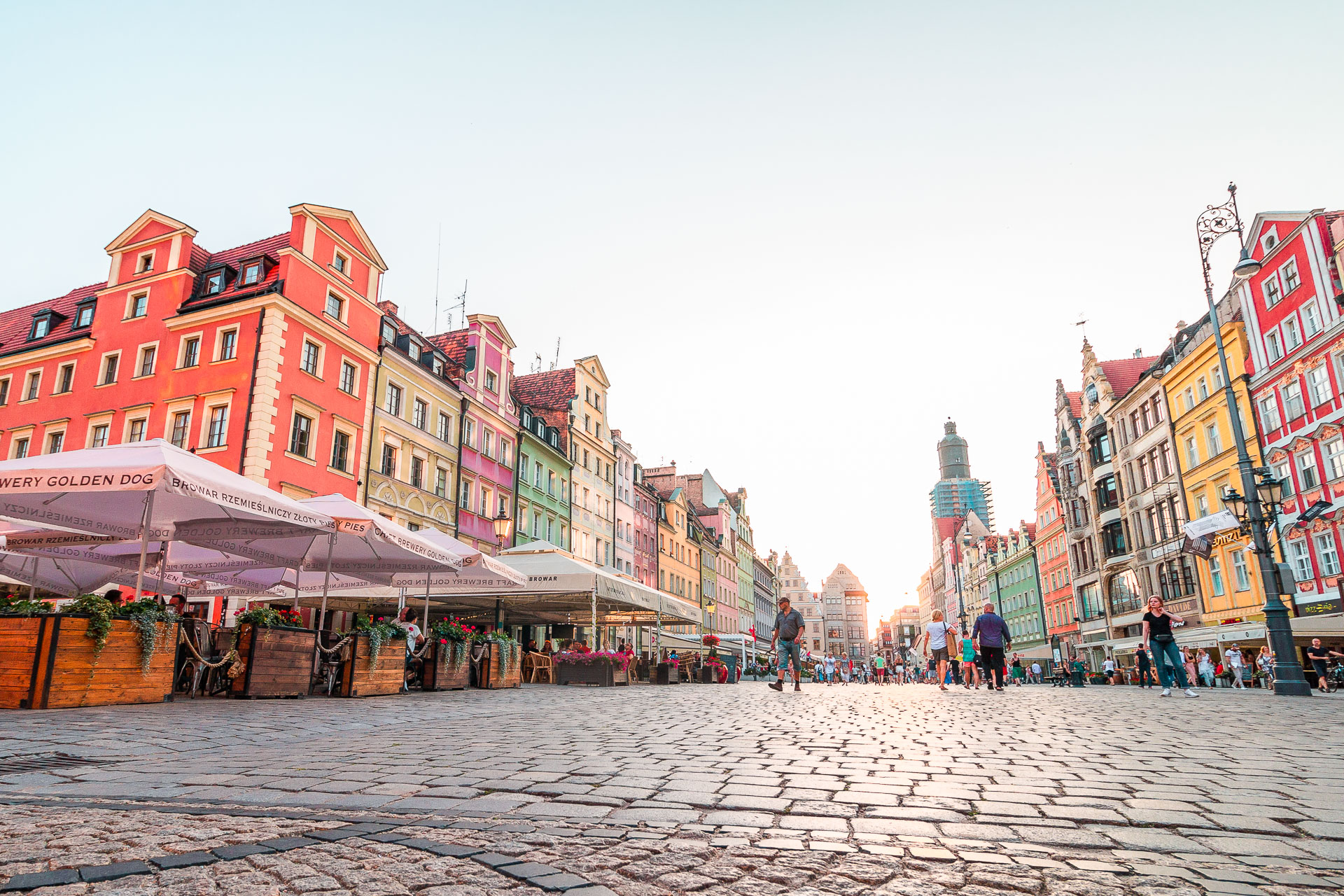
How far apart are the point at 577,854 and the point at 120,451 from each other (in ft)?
32.4

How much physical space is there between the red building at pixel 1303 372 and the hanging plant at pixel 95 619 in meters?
32.1

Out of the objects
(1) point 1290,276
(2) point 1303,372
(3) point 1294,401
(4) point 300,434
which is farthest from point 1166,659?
(4) point 300,434

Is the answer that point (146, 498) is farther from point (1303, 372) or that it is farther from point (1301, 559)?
point (1301, 559)

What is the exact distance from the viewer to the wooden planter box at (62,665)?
29.6 feet

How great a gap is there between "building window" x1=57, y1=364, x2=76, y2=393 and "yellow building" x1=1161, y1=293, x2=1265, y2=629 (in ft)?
146

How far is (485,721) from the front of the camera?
8.78m

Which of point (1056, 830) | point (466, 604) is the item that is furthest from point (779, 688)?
point (1056, 830)

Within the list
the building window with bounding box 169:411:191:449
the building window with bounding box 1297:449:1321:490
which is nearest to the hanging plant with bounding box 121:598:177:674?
the building window with bounding box 169:411:191:449

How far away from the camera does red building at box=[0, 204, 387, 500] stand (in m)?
24.0

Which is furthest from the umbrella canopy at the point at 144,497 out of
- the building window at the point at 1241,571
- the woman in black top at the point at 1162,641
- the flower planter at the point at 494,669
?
the building window at the point at 1241,571

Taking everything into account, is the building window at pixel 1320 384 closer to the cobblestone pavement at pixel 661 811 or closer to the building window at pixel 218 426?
the cobblestone pavement at pixel 661 811

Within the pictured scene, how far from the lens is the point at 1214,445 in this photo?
37031 mm

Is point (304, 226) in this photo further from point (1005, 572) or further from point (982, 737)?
point (1005, 572)

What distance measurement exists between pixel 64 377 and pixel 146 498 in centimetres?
2268
